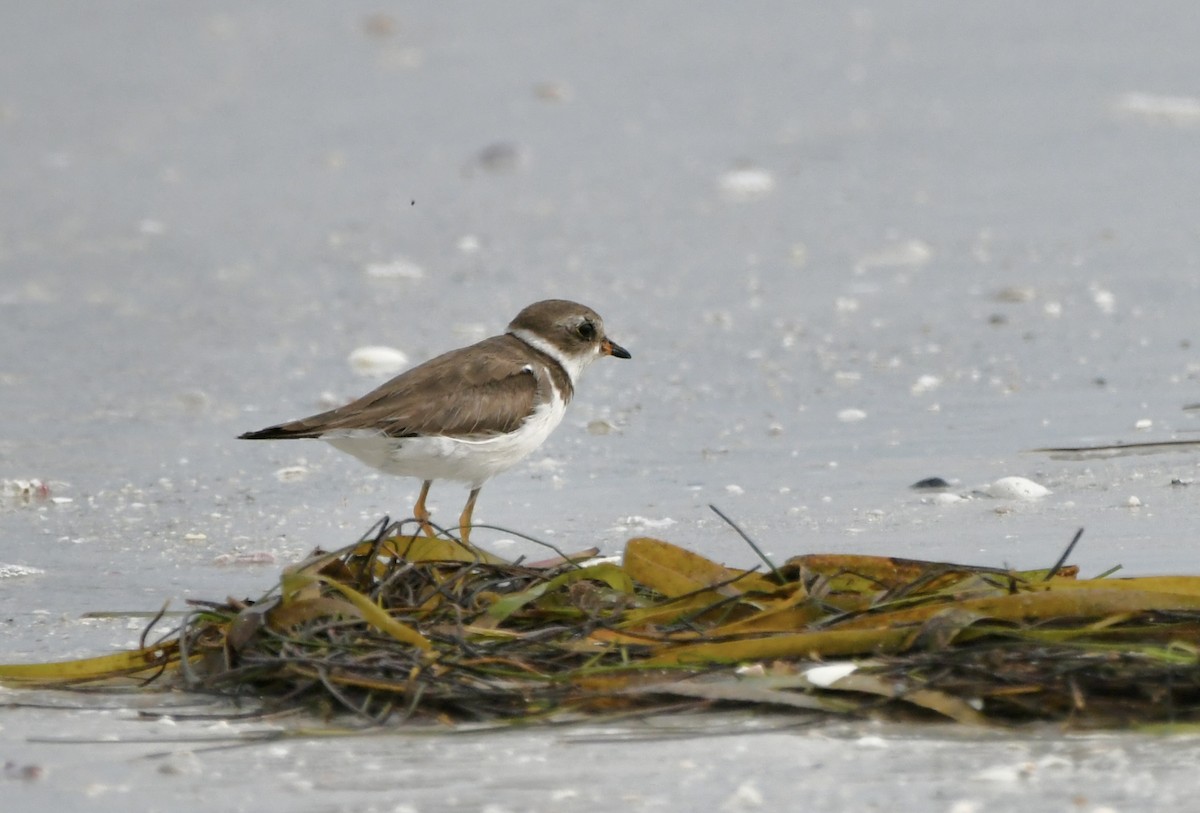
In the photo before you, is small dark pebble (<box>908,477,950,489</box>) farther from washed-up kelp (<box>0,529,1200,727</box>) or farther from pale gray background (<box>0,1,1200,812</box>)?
washed-up kelp (<box>0,529,1200,727</box>)

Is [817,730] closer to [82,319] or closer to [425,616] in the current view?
[425,616]

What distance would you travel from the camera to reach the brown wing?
4.93 meters

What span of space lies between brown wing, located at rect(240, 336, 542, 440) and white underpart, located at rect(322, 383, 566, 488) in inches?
0.9

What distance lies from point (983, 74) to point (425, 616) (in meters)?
7.77

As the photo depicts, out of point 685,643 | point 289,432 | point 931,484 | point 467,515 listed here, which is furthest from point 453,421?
point 685,643

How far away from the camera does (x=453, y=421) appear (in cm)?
500

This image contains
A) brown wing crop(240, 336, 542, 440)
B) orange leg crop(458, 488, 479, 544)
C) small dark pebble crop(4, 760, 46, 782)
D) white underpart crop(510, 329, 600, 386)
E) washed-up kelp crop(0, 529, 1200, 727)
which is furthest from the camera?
white underpart crop(510, 329, 600, 386)

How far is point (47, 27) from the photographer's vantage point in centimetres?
1432

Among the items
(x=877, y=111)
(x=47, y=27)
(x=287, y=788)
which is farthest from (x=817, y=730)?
(x=47, y=27)

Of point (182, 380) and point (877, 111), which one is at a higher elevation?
point (877, 111)

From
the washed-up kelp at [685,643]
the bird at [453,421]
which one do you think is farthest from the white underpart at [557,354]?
the washed-up kelp at [685,643]

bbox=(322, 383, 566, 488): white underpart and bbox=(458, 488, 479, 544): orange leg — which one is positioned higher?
bbox=(322, 383, 566, 488): white underpart

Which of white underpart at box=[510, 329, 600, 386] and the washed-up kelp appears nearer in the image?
the washed-up kelp

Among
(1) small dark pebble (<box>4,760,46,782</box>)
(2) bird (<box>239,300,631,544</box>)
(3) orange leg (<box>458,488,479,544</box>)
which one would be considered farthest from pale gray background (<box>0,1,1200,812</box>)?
(2) bird (<box>239,300,631,544</box>)
